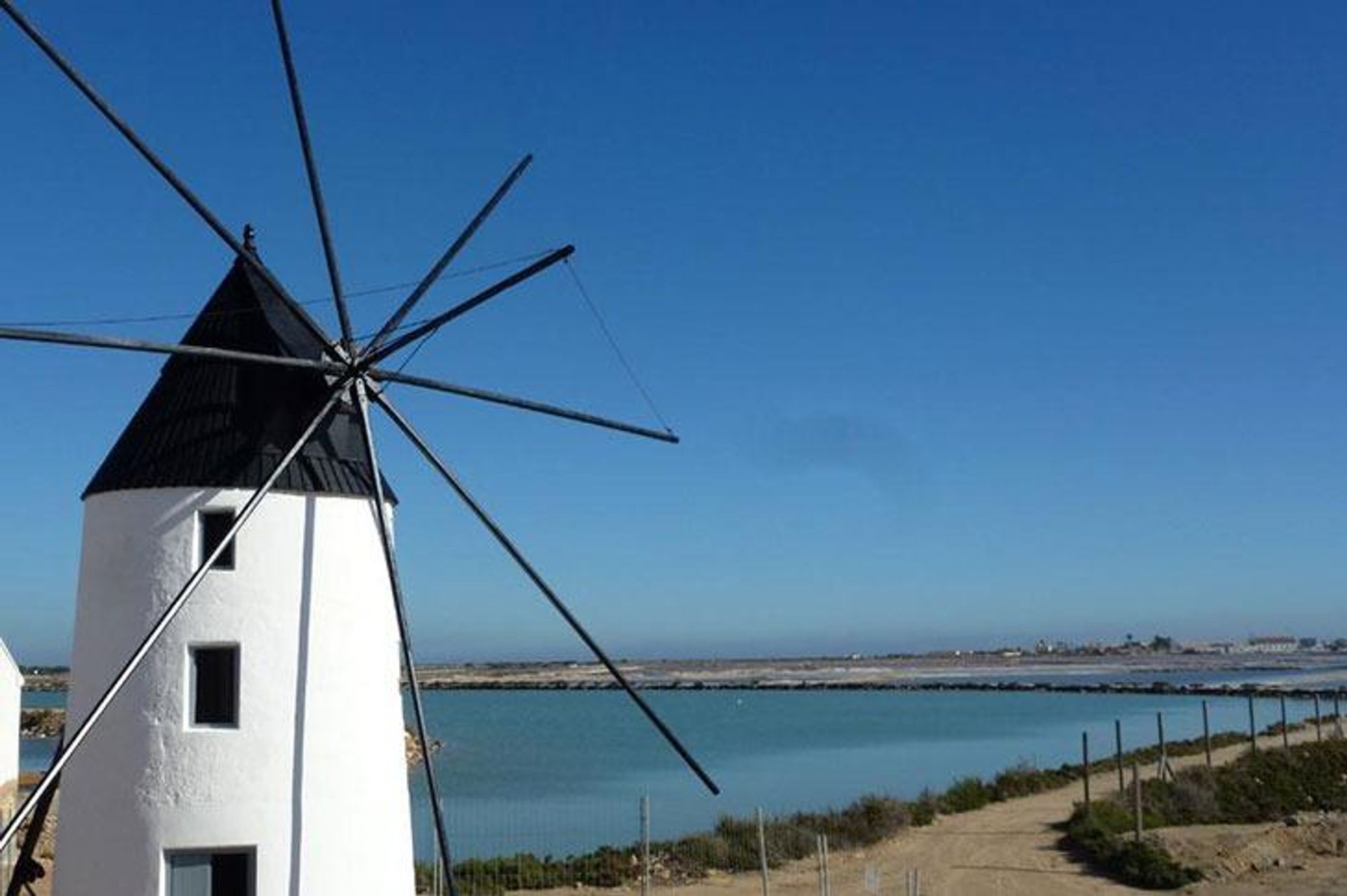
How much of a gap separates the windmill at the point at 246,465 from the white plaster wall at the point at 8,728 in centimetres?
1047

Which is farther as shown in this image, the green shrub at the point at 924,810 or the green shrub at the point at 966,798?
the green shrub at the point at 966,798

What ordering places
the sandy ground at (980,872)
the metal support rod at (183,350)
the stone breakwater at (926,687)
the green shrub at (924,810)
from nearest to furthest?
the metal support rod at (183,350) → the sandy ground at (980,872) → the green shrub at (924,810) → the stone breakwater at (926,687)

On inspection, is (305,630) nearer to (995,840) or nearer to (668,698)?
(995,840)

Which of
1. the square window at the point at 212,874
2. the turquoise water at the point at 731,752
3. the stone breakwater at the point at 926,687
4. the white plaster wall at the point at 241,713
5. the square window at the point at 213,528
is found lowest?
the stone breakwater at the point at 926,687

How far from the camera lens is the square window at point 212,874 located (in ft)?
32.5

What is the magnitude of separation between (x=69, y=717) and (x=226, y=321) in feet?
11.3

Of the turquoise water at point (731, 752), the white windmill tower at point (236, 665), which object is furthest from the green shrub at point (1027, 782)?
the white windmill tower at point (236, 665)

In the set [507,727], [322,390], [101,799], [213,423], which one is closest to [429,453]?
[322,390]

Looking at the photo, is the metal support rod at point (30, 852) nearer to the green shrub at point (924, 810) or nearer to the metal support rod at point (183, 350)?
the metal support rod at point (183, 350)

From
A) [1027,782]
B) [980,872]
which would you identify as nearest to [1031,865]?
[980,872]

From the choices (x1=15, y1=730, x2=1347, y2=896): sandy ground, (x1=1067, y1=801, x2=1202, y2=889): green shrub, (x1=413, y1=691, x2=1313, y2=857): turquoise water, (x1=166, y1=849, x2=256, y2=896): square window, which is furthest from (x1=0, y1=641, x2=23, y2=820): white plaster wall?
(x1=1067, y1=801, x2=1202, y2=889): green shrub

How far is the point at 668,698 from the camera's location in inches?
4023

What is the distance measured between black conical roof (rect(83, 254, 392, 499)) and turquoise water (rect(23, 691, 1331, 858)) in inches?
576

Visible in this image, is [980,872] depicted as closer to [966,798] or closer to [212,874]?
[966,798]
